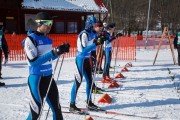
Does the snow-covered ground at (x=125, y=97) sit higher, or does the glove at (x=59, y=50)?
the glove at (x=59, y=50)

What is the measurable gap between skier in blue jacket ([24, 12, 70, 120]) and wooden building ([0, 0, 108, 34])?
763 inches

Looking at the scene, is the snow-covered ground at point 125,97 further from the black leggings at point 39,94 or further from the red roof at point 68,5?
the red roof at point 68,5

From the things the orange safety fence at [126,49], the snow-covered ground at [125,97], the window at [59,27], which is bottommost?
the snow-covered ground at [125,97]

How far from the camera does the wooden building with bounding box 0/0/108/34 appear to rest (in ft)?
78.5

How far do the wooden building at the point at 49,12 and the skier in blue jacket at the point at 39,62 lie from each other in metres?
19.4

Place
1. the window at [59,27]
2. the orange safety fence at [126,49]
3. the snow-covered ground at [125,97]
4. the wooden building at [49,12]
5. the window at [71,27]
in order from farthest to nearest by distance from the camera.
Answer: the window at [71,27]
the window at [59,27]
the wooden building at [49,12]
the orange safety fence at [126,49]
the snow-covered ground at [125,97]

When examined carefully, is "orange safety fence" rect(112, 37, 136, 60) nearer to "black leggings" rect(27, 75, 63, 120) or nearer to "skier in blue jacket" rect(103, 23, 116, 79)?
"skier in blue jacket" rect(103, 23, 116, 79)

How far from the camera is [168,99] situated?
727 centimetres

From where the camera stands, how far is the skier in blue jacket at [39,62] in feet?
13.4

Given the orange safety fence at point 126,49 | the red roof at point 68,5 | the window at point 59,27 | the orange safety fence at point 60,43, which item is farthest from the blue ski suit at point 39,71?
the window at point 59,27

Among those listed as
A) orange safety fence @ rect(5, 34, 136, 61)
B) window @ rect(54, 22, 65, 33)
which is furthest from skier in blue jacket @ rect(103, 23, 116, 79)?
window @ rect(54, 22, 65, 33)

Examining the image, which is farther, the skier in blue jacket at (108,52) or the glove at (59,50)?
the skier in blue jacket at (108,52)

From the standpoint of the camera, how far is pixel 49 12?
26.1 m

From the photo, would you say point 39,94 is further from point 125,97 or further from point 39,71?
point 125,97
